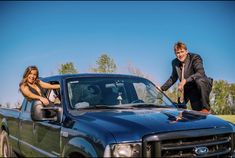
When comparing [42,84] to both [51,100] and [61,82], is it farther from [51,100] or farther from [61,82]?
[61,82]

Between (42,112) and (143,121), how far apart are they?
1452 millimetres

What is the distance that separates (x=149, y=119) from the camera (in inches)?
163

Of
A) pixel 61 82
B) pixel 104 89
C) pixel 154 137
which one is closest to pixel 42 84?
pixel 61 82

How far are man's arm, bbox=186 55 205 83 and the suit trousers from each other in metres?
0.08

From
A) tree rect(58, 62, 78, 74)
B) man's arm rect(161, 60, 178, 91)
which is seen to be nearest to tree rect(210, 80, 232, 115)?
tree rect(58, 62, 78, 74)

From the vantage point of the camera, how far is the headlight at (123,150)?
3701 mm

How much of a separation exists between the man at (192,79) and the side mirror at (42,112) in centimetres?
283

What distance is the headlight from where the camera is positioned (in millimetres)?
3701

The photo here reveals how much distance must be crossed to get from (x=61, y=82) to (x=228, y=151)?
2585mm

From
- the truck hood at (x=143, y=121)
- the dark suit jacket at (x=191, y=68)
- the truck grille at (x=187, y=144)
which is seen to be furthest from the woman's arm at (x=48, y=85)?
the dark suit jacket at (x=191, y=68)

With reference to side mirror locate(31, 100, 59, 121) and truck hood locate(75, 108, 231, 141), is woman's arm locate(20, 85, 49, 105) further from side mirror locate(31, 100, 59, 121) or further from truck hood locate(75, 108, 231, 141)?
truck hood locate(75, 108, 231, 141)

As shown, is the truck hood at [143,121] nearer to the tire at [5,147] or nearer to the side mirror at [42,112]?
the side mirror at [42,112]

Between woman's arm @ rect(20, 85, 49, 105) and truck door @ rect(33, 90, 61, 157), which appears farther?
woman's arm @ rect(20, 85, 49, 105)

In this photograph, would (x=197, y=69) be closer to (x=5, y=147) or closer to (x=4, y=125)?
(x=4, y=125)
